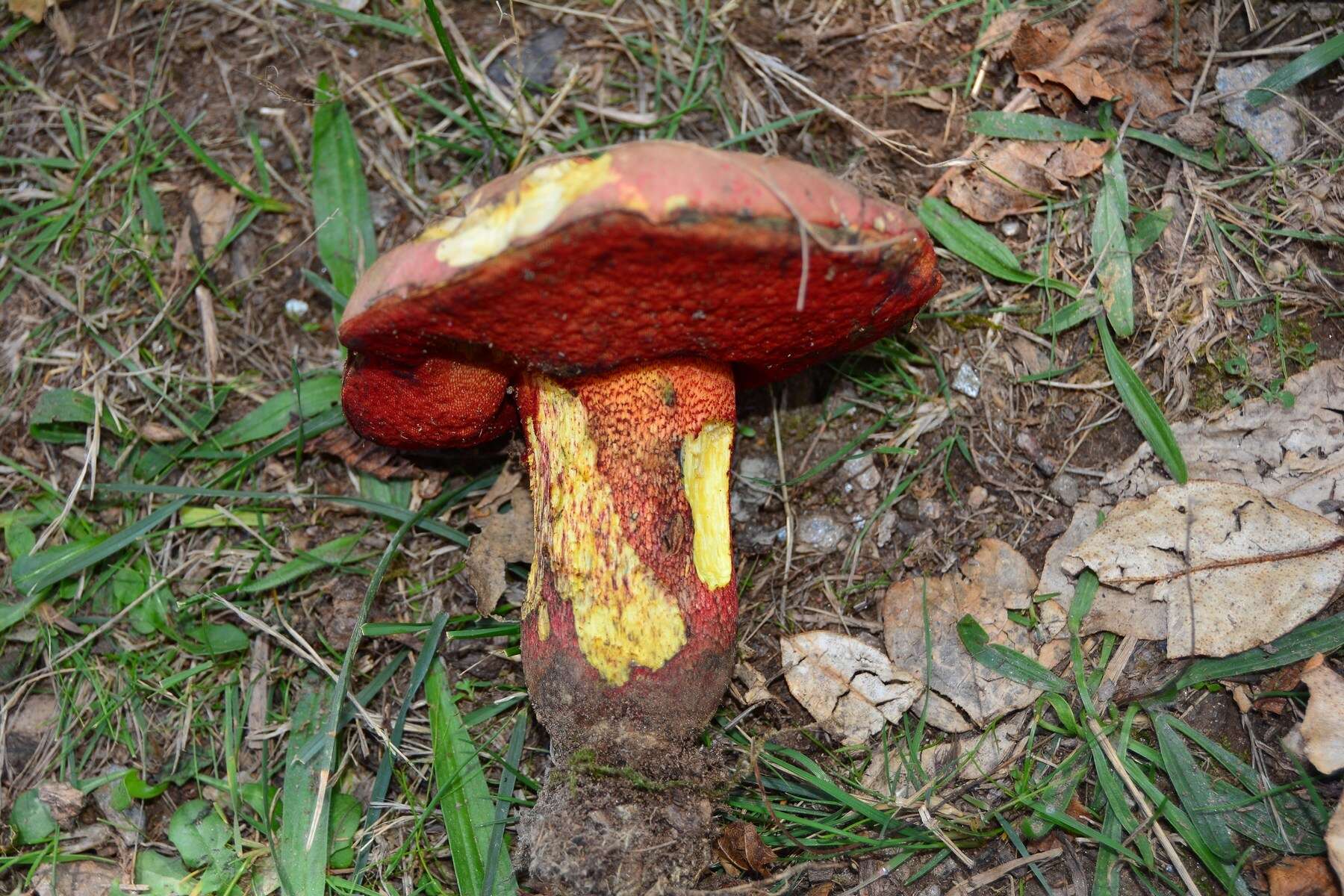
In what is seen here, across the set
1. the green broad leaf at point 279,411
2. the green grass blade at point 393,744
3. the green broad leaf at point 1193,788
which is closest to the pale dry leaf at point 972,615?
the green broad leaf at point 1193,788

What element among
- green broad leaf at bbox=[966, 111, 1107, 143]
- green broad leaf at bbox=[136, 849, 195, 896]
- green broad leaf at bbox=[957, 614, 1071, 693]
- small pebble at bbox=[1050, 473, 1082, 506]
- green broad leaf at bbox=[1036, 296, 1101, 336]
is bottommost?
green broad leaf at bbox=[136, 849, 195, 896]

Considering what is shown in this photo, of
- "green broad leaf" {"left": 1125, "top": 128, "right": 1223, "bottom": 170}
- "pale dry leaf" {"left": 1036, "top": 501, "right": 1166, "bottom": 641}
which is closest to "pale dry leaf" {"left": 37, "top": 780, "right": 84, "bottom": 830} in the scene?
"pale dry leaf" {"left": 1036, "top": 501, "right": 1166, "bottom": 641}

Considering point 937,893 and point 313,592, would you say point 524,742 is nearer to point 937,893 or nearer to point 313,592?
point 313,592

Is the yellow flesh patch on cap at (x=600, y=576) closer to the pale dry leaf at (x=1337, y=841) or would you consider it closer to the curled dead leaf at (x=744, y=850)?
the curled dead leaf at (x=744, y=850)

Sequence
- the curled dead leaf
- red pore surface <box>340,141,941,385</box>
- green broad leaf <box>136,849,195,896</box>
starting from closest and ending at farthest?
red pore surface <box>340,141,941,385</box> < the curled dead leaf < green broad leaf <box>136,849,195,896</box>

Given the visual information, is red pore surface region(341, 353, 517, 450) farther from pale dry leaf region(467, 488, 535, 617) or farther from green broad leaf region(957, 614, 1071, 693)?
green broad leaf region(957, 614, 1071, 693)

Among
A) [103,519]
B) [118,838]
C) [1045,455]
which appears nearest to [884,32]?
[1045,455]
